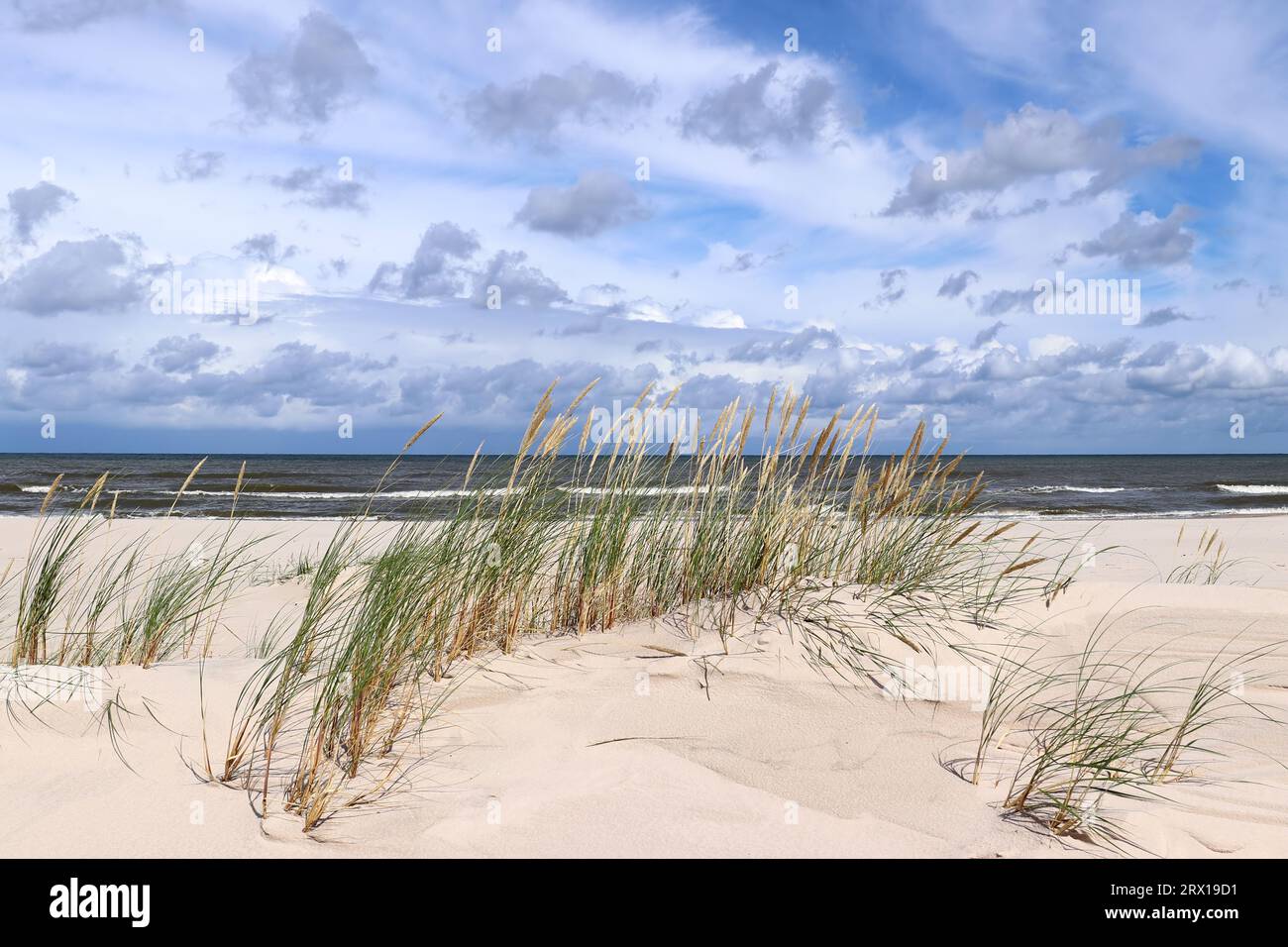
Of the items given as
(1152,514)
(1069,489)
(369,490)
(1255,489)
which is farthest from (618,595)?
(1255,489)

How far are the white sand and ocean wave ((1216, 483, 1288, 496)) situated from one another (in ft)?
85.2

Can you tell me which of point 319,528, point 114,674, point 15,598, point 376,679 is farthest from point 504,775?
point 319,528

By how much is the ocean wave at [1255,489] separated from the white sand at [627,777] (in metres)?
26.0

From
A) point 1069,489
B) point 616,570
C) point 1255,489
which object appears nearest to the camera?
point 616,570

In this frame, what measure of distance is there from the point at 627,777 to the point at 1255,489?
3090 cm

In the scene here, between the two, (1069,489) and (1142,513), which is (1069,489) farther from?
(1142,513)

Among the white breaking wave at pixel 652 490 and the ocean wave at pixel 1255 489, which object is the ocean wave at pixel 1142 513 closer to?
the ocean wave at pixel 1255 489

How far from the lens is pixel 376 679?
9.37 feet

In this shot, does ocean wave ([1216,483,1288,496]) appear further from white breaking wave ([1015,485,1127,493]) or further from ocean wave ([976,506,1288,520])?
ocean wave ([976,506,1288,520])

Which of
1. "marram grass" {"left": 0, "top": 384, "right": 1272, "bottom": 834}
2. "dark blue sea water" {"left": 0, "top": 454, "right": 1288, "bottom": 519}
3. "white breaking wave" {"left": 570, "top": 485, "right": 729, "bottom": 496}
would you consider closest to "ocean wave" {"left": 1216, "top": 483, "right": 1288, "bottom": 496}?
"dark blue sea water" {"left": 0, "top": 454, "right": 1288, "bottom": 519}

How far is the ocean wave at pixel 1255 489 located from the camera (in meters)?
24.7

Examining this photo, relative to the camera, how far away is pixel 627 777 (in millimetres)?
2727
